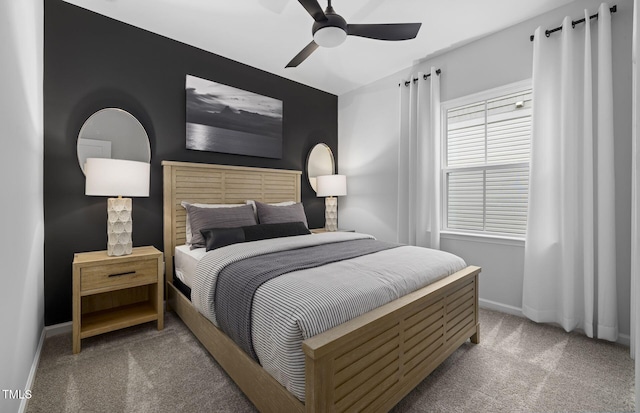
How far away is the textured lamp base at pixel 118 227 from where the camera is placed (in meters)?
2.32

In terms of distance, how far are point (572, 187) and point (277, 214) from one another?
272 cm

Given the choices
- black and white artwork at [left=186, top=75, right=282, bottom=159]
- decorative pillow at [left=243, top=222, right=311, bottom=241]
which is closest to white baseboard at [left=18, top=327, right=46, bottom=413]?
decorative pillow at [left=243, top=222, right=311, bottom=241]

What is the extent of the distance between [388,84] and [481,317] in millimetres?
3066

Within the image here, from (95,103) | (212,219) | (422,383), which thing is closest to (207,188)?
(212,219)

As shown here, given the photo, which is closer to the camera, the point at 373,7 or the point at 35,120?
the point at 35,120

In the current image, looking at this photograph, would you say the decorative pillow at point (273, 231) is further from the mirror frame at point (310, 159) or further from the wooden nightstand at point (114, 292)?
the mirror frame at point (310, 159)

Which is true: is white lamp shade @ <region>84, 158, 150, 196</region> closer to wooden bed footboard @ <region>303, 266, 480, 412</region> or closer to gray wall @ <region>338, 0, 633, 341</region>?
wooden bed footboard @ <region>303, 266, 480, 412</region>

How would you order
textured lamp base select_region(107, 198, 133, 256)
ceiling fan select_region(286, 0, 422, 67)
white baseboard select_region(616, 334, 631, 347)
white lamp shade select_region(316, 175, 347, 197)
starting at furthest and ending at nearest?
white lamp shade select_region(316, 175, 347, 197) < textured lamp base select_region(107, 198, 133, 256) < white baseboard select_region(616, 334, 631, 347) < ceiling fan select_region(286, 0, 422, 67)

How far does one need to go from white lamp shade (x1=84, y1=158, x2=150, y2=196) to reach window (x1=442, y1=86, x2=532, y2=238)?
3.20 meters

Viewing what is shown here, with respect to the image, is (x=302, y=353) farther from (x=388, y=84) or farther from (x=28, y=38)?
(x=388, y=84)

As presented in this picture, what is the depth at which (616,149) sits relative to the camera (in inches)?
89.0

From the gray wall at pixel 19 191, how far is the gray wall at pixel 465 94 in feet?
11.5

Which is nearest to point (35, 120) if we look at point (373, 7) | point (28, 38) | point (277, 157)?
point (28, 38)

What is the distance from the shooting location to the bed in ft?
3.78
